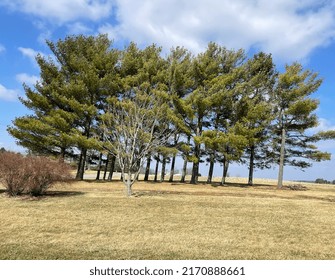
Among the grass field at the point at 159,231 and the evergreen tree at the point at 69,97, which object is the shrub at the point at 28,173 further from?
the evergreen tree at the point at 69,97

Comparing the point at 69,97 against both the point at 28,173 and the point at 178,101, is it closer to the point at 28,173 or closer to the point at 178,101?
the point at 178,101

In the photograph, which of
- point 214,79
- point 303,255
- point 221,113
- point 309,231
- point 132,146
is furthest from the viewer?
point 221,113

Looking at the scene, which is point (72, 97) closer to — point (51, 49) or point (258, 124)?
point (51, 49)

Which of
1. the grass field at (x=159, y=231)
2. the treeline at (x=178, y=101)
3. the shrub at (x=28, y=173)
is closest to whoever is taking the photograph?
the grass field at (x=159, y=231)

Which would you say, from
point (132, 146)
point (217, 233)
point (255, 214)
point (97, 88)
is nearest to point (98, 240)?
point (217, 233)

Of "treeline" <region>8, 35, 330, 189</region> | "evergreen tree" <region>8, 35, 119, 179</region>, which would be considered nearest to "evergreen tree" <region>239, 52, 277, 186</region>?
"treeline" <region>8, 35, 330, 189</region>

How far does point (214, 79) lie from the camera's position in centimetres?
2825

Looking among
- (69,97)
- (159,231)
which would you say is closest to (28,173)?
(159,231)

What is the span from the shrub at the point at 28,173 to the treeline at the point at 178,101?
34.2 feet

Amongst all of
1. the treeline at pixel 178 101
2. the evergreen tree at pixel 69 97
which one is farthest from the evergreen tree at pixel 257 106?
the evergreen tree at pixel 69 97

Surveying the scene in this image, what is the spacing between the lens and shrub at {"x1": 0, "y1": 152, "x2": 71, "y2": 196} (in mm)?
15469

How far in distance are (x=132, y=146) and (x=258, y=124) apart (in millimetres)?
15010

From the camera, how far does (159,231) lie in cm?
915

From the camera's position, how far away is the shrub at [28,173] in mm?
15469
